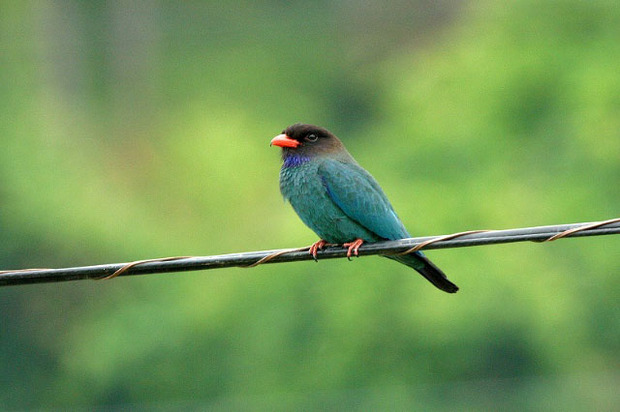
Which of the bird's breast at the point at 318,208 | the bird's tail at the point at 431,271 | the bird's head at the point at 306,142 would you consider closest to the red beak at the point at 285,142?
the bird's head at the point at 306,142

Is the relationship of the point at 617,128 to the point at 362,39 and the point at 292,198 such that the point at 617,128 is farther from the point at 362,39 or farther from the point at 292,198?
the point at 362,39

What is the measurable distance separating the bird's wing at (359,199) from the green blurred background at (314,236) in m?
6.12

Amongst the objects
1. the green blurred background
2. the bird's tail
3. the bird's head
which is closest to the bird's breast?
the bird's head

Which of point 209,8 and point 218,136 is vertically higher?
point 209,8

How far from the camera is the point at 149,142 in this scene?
25.1m

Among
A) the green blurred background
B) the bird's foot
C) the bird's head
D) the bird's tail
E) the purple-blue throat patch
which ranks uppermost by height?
the bird's head

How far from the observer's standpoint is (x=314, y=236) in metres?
13.4

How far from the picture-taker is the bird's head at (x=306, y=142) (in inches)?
249

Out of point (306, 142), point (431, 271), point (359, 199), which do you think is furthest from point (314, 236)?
point (431, 271)

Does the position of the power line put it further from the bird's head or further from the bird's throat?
the bird's head

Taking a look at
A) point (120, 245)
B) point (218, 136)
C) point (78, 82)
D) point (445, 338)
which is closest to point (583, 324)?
point (445, 338)

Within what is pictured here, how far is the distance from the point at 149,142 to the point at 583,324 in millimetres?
13679

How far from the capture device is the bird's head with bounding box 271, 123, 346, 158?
249 inches

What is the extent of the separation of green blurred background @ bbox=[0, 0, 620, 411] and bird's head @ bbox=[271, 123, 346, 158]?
6.03 meters
